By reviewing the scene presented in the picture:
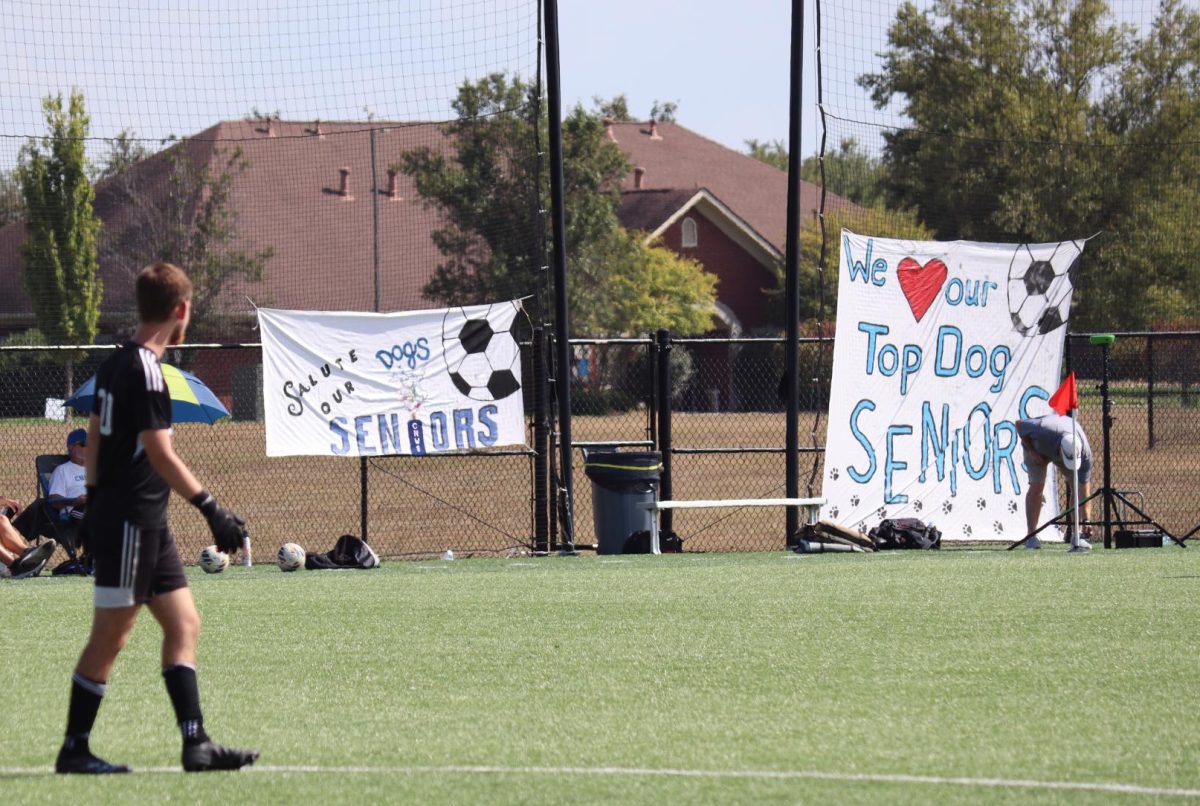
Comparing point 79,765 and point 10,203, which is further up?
point 10,203

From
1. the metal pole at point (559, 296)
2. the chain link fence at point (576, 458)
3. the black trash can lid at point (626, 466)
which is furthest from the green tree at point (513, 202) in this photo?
the black trash can lid at point (626, 466)

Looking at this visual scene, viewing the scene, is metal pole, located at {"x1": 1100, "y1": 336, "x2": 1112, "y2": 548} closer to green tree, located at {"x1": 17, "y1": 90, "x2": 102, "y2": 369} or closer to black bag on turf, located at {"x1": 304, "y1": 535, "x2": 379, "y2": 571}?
black bag on turf, located at {"x1": 304, "y1": 535, "x2": 379, "y2": 571}

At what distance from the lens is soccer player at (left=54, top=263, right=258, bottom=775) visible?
5.29 m

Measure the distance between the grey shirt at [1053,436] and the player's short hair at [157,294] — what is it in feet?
35.5

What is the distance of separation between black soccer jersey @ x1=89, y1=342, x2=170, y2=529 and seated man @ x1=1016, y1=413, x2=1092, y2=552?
35.0 ft

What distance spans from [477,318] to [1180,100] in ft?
58.3

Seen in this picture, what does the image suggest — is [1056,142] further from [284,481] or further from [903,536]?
[284,481]

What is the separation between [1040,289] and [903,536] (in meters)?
3.14

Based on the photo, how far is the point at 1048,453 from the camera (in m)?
14.8

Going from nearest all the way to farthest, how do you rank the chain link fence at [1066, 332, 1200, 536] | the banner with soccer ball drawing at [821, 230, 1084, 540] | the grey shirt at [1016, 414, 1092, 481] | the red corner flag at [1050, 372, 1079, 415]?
the red corner flag at [1050, 372, 1079, 415]
the grey shirt at [1016, 414, 1092, 481]
the banner with soccer ball drawing at [821, 230, 1084, 540]
the chain link fence at [1066, 332, 1200, 536]

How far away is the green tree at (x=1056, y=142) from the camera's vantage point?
19.7 meters

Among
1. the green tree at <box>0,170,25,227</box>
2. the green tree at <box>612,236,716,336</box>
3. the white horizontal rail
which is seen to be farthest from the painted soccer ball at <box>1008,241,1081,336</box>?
the green tree at <box>612,236,716,336</box>

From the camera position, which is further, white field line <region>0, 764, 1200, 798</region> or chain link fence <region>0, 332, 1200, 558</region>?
chain link fence <region>0, 332, 1200, 558</region>

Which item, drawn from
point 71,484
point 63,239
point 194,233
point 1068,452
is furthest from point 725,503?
point 194,233
